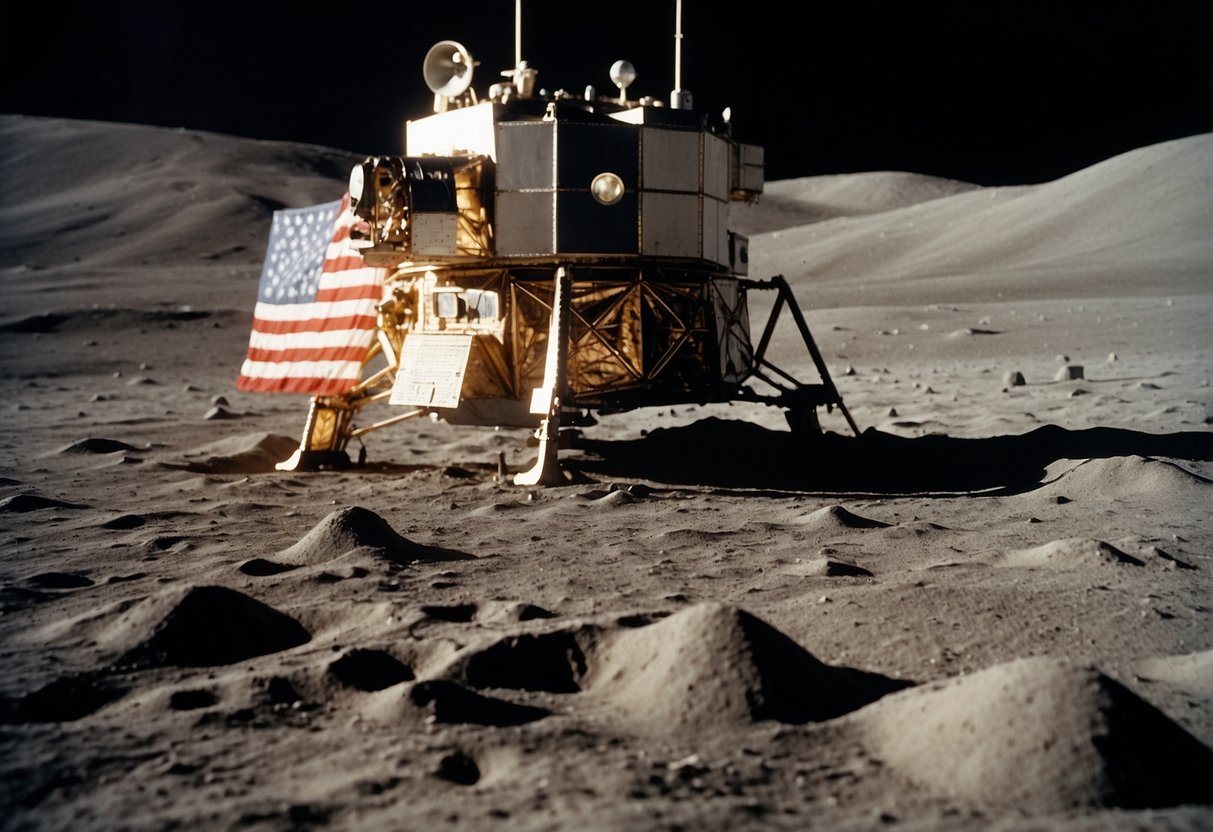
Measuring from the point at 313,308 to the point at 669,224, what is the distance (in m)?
2.47

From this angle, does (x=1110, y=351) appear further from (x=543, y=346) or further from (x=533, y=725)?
(x=533, y=725)

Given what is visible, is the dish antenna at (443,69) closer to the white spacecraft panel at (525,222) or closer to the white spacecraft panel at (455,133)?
the white spacecraft panel at (455,133)

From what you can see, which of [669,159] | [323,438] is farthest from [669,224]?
[323,438]

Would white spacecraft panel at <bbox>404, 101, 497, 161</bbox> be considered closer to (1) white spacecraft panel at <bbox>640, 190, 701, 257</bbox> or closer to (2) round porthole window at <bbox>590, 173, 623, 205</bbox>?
(2) round porthole window at <bbox>590, 173, 623, 205</bbox>

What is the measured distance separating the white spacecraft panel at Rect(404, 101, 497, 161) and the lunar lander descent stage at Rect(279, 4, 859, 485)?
0.04 ft

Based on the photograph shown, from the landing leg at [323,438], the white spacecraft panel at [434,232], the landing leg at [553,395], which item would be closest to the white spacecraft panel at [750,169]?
the landing leg at [553,395]

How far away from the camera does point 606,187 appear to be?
20.4 ft

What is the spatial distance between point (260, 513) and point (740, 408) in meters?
6.22

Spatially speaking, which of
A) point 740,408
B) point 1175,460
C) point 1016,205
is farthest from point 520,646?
point 1016,205

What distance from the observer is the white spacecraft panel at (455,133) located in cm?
637

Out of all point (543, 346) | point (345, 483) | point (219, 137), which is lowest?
point (345, 483)

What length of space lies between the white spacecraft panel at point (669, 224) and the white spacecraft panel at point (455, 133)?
2.86ft

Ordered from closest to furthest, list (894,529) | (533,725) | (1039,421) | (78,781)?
(78,781)
(533,725)
(894,529)
(1039,421)

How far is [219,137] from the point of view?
48.1 metres
